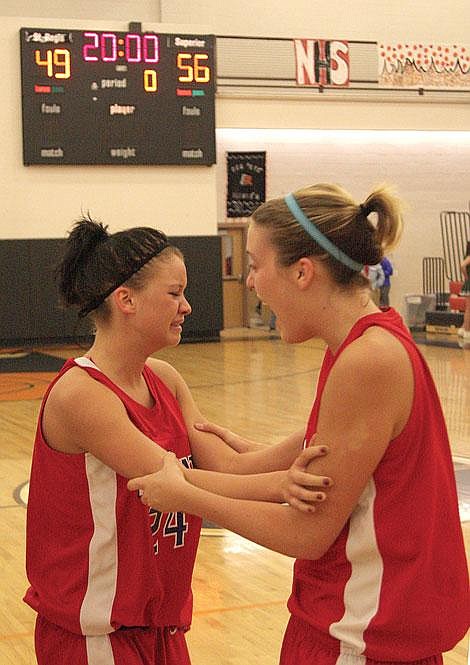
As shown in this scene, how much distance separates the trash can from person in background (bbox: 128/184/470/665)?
49.2ft

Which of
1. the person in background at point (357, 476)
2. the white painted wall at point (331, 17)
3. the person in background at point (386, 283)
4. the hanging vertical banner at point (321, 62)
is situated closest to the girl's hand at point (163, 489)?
the person in background at point (357, 476)

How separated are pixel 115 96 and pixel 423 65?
5662 millimetres

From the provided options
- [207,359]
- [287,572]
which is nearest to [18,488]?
[287,572]

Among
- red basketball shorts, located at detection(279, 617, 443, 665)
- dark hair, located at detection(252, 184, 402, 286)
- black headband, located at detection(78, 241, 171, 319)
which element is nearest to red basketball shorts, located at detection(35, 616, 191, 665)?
red basketball shorts, located at detection(279, 617, 443, 665)

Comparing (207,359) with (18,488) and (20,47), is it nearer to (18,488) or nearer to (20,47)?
(20,47)

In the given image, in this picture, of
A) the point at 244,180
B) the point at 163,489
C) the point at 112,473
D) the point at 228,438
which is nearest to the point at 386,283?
the point at 244,180

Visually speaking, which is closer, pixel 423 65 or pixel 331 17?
pixel 423 65

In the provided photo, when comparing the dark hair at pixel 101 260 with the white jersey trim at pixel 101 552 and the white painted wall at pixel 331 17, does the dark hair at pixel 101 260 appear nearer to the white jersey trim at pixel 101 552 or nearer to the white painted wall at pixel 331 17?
the white jersey trim at pixel 101 552

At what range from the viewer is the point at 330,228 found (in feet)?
5.67

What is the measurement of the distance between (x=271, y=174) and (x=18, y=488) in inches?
455

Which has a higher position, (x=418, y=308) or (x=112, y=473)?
(x=112, y=473)

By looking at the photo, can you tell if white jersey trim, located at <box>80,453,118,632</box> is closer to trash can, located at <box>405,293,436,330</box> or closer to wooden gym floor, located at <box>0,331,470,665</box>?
wooden gym floor, located at <box>0,331,470,665</box>

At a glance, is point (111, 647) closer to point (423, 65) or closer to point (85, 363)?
point (85, 363)

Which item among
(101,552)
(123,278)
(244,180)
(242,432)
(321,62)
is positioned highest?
(321,62)
